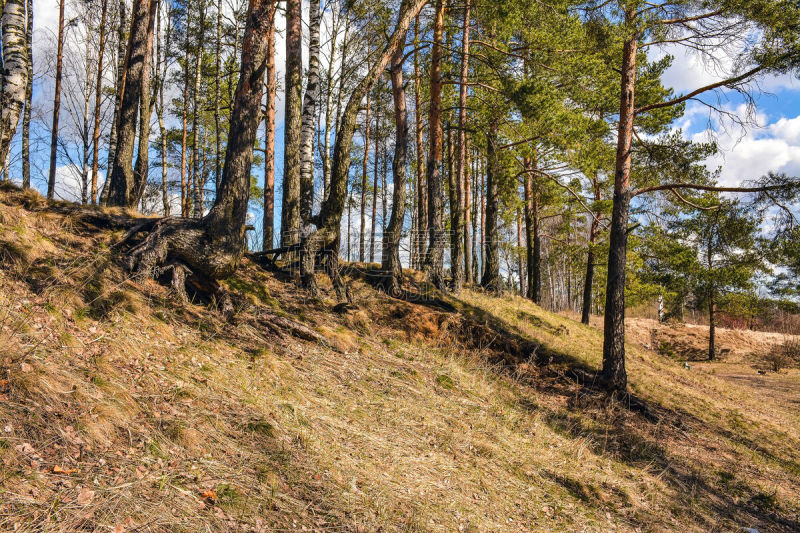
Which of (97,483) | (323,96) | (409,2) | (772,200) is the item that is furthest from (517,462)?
(323,96)

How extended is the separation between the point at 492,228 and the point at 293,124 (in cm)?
869

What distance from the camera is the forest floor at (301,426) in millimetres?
2822

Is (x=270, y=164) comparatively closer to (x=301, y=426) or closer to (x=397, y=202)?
(x=397, y=202)

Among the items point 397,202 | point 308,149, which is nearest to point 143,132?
point 308,149

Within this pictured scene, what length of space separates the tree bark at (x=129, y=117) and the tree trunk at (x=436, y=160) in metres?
7.00

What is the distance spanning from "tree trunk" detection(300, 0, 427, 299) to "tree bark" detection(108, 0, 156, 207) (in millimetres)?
3960

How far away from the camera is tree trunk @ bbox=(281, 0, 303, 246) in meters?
9.09

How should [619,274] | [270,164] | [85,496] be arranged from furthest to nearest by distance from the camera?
[270,164], [619,274], [85,496]

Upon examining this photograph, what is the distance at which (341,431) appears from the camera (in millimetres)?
4527

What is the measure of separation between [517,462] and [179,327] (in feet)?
14.4

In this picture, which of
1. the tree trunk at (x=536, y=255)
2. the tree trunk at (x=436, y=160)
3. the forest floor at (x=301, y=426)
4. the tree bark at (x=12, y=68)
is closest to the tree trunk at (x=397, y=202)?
the forest floor at (x=301, y=426)

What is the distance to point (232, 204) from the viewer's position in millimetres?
6402

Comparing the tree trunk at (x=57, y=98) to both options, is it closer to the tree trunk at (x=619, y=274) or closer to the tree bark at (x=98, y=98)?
the tree bark at (x=98, y=98)

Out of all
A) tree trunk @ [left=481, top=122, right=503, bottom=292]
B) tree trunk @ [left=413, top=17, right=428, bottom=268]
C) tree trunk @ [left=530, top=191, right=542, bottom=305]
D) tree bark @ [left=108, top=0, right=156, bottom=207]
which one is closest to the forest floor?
tree bark @ [left=108, top=0, right=156, bottom=207]
